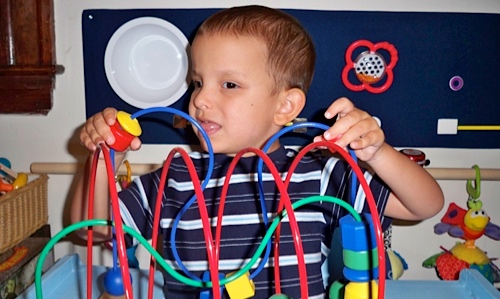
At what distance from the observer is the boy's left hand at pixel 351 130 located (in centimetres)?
56

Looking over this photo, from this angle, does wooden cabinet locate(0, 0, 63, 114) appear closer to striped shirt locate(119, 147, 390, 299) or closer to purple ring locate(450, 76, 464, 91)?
striped shirt locate(119, 147, 390, 299)

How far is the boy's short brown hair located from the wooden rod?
40cm

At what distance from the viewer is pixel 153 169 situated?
1131 millimetres

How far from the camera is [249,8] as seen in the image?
852 millimetres

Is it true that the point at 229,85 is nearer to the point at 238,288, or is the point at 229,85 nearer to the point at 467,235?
the point at 238,288

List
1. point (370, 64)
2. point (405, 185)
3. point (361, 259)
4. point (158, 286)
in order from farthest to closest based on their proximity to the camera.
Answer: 1. point (370, 64)
2. point (158, 286)
3. point (405, 185)
4. point (361, 259)

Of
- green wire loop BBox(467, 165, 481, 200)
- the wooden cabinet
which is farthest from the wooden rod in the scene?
the wooden cabinet

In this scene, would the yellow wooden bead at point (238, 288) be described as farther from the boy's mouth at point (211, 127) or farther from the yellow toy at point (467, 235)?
the yellow toy at point (467, 235)

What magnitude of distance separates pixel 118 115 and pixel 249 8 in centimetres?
36

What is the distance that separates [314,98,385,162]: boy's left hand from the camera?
0.56 m

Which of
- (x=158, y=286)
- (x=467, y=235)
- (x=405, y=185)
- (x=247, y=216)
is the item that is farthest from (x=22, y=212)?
(x=467, y=235)

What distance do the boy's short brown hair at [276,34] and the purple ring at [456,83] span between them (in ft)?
1.28

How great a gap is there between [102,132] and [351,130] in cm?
28

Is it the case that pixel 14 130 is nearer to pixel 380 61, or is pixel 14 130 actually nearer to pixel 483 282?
pixel 380 61
